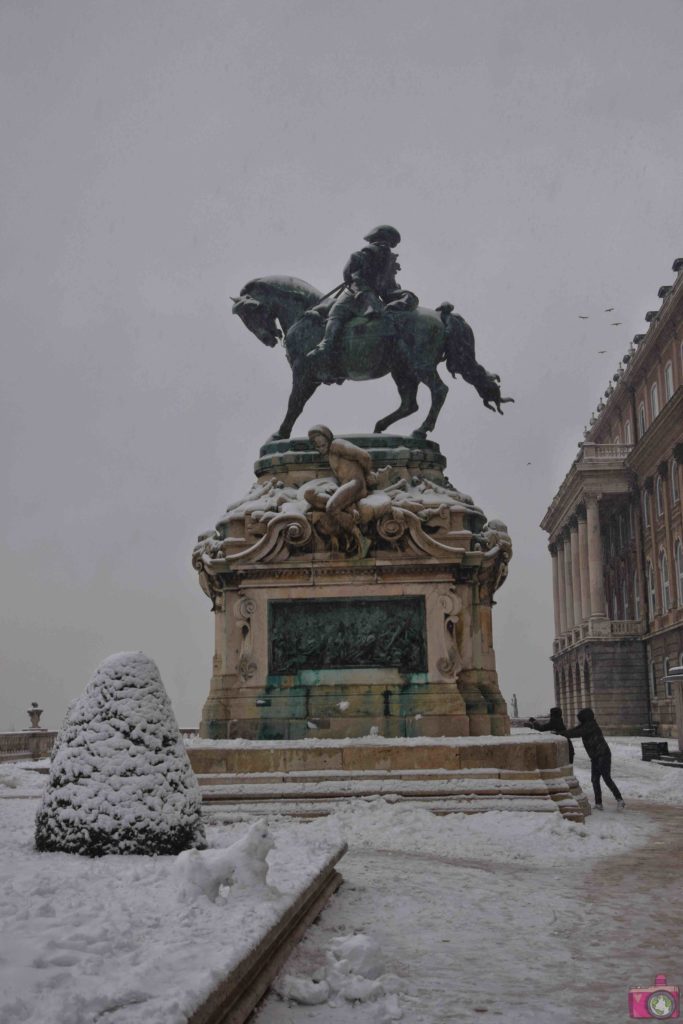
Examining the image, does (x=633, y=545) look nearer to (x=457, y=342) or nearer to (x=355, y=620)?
(x=457, y=342)

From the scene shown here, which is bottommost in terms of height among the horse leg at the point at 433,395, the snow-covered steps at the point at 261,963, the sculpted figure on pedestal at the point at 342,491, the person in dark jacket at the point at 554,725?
the snow-covered steps at the point at 261,963

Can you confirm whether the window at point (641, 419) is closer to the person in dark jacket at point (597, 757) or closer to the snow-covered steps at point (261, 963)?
the person in dark jacket at point (597, 757)

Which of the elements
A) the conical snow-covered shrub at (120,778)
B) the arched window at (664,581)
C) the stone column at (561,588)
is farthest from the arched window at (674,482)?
the conical snow-covered shrub at (120,778)

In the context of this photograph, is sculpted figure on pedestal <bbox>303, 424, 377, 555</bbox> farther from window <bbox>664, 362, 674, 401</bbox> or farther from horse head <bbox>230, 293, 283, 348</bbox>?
window <bbox>664, 362, 674, 401</bbox>

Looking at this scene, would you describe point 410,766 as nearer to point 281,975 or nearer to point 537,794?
point 537,794

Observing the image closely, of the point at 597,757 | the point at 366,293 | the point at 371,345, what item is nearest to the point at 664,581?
the point at 371,345

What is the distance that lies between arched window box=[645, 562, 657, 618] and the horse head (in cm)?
5108

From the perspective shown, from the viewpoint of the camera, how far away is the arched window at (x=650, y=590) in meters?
66.6

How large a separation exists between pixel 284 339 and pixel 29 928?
14647 millimetres

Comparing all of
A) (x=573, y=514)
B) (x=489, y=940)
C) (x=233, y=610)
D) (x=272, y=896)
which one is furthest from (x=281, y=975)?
(x=573, y=514)

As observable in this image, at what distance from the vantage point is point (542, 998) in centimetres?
580

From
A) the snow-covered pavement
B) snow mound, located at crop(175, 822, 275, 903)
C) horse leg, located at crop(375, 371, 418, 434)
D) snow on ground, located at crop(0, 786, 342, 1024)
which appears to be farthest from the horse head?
snow mound, located at crop(175, 822, 275, 903)

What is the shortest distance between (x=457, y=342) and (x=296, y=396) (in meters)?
2.86

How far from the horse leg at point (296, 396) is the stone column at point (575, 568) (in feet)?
206
